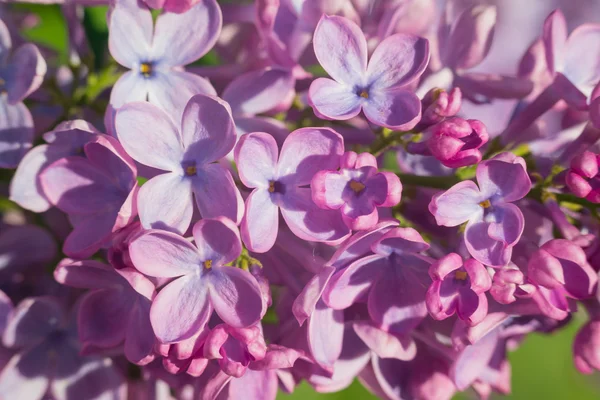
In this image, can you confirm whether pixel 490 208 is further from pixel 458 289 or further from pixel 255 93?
pixel 255 93

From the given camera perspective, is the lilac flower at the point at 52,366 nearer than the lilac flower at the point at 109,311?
No

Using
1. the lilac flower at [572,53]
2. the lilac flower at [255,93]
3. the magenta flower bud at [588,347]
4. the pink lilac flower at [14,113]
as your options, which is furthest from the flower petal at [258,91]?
the magenta flower bud at [588,347]

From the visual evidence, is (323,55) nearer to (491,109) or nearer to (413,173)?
(413,173)

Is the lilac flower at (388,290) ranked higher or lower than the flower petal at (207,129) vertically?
lower

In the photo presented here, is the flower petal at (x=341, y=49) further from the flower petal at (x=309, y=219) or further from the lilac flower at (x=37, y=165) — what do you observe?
the lilac flower at (x=37, y=165)

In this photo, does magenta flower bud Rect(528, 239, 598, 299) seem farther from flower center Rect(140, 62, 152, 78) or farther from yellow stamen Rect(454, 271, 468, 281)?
flower center Rect(140, 62, 152, 78)

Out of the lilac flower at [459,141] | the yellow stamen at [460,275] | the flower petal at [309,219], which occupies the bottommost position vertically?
the yellow stamen at [460,275]

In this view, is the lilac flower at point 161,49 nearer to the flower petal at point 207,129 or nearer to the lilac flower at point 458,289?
the flower petal at point 207,129
